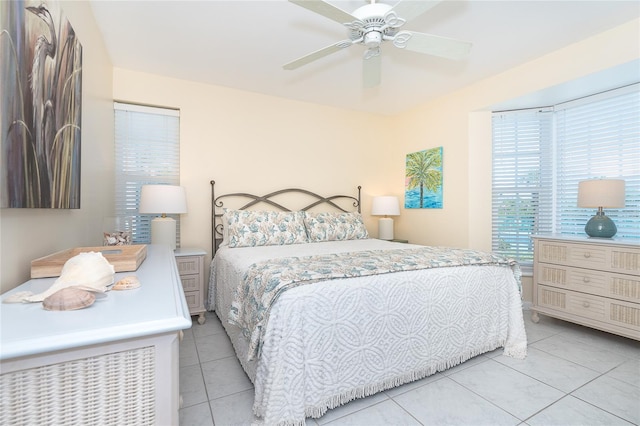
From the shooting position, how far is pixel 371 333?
163 cm

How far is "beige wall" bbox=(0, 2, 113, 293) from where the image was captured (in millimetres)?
1025

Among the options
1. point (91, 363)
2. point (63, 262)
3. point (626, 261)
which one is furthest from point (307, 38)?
point (626, 261)

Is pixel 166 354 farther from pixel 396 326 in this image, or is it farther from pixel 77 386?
pixel 396 326

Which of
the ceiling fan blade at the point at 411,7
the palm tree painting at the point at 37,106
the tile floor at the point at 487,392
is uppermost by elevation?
the ceiling fan blade at the point at 411,7

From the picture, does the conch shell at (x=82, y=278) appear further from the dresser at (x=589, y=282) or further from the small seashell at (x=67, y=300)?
the dresser at (x=589, y=282)

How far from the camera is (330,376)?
1521 millimetres

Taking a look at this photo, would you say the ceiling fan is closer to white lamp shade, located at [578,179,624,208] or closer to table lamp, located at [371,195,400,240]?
white lamp shade, located at [578,179,624,208]

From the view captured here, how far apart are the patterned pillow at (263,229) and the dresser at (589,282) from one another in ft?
7.83

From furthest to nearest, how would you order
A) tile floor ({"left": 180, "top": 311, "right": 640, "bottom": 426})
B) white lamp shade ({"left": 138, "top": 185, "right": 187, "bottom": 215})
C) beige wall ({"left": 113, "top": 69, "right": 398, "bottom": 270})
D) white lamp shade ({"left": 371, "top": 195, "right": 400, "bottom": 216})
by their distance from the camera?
white lamp shade ({"left": 371, "top": 195, "right": 400, "bottom": 216}), beige wall ({"left": 113, "top": 69, "right": 398, "bottom": 270}), white lamp shade ({"left": 138, "top": 185, "right": 187, "bottom": 215}), tile floor ({"left": 180, "top": 311, "right": 640, "bottom": 426})

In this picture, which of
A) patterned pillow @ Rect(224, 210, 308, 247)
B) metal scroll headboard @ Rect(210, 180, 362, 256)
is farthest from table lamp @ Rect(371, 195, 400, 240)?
patterned pillow @ Rect(224, 210, 308, 247)

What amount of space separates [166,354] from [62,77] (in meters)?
1.43

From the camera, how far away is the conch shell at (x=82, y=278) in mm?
810

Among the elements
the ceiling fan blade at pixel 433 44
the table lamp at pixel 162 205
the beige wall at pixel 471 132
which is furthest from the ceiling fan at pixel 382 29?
the table lamp at pixel 162 205

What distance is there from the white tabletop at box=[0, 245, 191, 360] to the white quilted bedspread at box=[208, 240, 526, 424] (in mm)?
683
